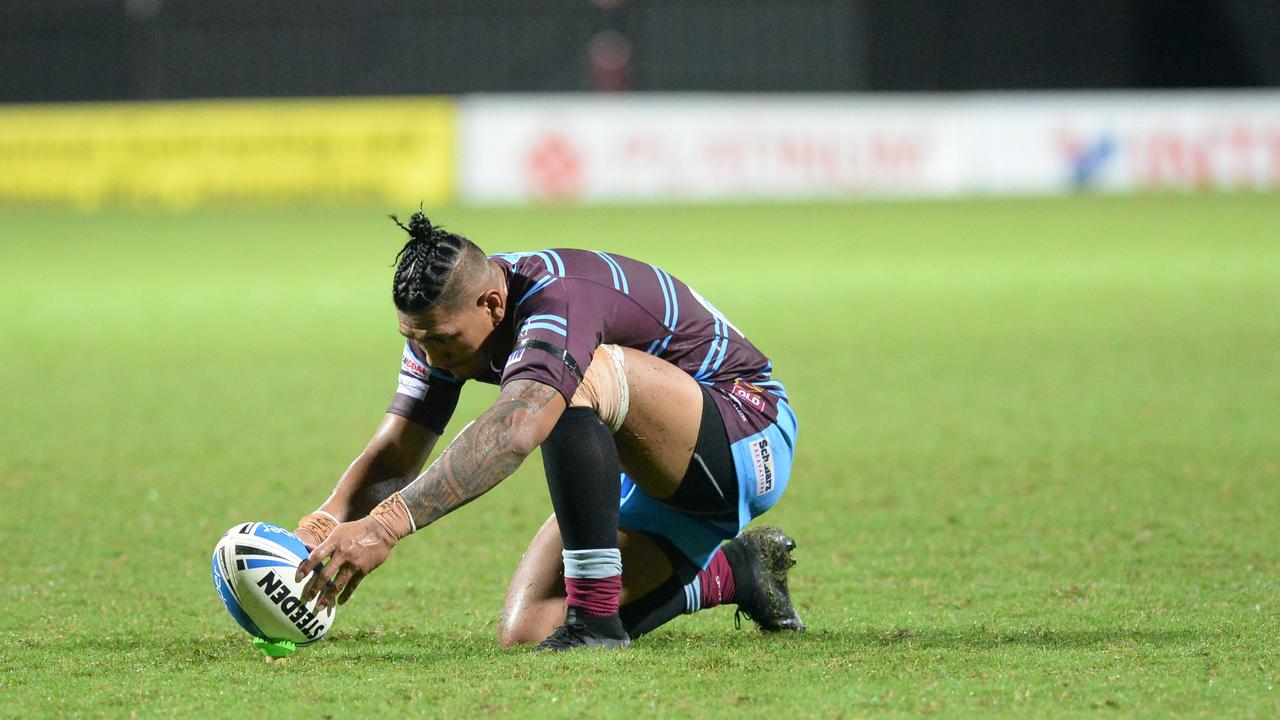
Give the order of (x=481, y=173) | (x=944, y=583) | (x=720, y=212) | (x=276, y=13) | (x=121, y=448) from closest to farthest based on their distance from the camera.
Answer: (x=944, y=583) → (x=121, y=448) → (x=720, y=212) → (x=481, y=173) → (x=276, y=13)

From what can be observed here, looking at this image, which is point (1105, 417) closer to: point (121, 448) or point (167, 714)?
point (121, 448)

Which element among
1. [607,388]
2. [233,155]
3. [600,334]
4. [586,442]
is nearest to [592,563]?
[586,442]

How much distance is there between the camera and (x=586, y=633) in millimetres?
4434

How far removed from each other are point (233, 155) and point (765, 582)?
71.8ft

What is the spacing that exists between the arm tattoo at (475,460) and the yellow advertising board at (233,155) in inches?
831

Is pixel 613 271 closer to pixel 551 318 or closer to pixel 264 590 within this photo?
pixel 551 318

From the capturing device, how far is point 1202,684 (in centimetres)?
393

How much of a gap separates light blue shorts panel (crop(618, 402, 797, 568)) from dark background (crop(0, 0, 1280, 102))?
926 inches

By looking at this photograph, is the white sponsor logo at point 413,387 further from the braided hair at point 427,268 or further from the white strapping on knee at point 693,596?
the white strapping on knee at point 693,596

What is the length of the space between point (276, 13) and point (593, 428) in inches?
998

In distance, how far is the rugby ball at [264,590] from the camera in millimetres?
4246

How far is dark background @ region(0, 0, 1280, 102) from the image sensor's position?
2761 cm

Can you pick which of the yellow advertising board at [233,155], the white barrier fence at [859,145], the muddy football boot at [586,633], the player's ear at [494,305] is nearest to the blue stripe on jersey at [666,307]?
the player's ear at [494,305]

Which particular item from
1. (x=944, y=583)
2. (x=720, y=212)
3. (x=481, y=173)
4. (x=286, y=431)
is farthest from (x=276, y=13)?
(x=944, y=583)
